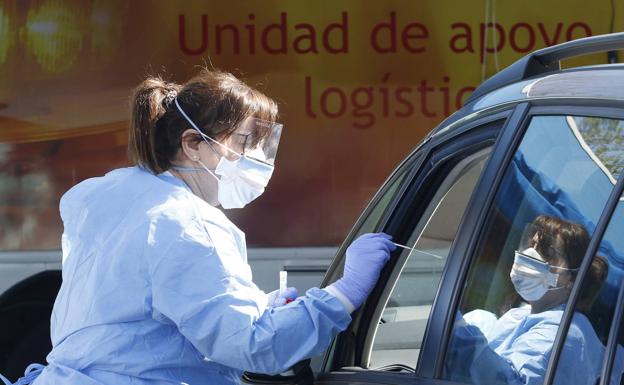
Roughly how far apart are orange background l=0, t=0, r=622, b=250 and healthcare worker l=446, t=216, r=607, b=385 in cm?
391

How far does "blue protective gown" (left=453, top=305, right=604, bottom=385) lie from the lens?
1.71m

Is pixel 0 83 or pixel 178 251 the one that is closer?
pixel 178 251

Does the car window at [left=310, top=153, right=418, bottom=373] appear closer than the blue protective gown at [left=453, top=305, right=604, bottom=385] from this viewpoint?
No

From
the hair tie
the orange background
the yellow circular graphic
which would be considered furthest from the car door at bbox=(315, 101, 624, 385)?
the yellow circular graphic

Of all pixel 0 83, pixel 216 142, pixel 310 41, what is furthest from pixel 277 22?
pixel 216 142

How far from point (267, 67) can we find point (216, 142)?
3314mm

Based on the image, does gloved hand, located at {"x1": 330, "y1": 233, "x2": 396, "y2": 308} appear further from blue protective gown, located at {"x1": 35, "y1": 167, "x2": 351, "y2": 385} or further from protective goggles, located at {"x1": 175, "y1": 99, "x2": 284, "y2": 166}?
protective goggles, located at {"x1": 175, "y1": 99, "x2": 284, "y2": 166}

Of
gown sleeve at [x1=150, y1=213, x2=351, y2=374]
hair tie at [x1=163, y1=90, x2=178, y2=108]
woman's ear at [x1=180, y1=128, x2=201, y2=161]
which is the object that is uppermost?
hair tie at [x1=163, y1=90, x2=178, y2=108]

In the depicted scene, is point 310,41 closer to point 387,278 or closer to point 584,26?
point 584,26

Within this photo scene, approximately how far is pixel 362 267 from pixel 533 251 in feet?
1.95

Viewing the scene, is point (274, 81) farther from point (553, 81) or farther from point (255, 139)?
point (553, 81)

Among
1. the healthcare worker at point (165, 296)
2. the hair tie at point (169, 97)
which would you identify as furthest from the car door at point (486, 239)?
the hair tie at point (169, 97)

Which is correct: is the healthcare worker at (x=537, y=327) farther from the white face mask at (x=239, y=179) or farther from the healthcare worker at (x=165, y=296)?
the white face mask at (x=239, y=179)

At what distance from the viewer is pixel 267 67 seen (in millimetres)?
6043
